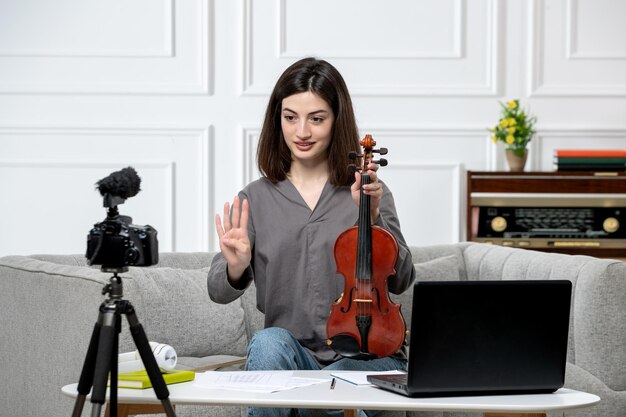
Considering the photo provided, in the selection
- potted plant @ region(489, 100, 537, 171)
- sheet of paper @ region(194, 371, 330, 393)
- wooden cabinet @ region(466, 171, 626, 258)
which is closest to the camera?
sheet of paper @ region(194, 371, 330, 393)

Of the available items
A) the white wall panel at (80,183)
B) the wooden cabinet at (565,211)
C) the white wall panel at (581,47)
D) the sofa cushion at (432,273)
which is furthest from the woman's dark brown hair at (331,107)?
the white wall panel at (581,47)

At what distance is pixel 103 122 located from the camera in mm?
4430

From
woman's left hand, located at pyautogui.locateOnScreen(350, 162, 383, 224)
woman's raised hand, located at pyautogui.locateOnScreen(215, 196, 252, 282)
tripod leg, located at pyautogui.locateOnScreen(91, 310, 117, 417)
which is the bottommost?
tripod leg, located at pyautogui.locateOnScreen(91, 310, 117, 417)

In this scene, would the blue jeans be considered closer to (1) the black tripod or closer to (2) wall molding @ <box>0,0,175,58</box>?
(1) the black tripod

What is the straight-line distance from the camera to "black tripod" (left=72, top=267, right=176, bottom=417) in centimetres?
159

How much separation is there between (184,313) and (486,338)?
4.53 feet

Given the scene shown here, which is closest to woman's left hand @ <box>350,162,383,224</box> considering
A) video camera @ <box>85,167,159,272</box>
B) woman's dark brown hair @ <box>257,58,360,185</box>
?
woman's dark brown hair @ <box>257,58,360,185</box>

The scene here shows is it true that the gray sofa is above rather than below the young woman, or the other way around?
below

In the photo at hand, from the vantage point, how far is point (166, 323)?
284 cm

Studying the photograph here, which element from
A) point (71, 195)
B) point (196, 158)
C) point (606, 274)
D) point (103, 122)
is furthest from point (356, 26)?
point (606, 274)

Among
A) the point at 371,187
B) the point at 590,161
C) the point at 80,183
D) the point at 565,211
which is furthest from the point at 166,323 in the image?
the point at 590,161

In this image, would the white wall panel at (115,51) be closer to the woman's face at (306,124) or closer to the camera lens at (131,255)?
the woman's face at (306,124)

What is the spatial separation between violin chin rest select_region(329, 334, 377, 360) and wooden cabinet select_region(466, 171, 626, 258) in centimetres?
203

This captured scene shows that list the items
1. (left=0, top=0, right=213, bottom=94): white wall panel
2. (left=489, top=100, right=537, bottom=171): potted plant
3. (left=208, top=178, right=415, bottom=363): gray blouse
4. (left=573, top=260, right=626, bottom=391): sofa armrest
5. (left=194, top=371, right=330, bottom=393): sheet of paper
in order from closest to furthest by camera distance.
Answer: (left=194, top=371, right=330, bottom=393): sheet of paper, (left=208, top=178, right=415, bottom=363): gray blouse, (left=573, top=260, right=626, bottom=391): sofa armrest, (left=489, top=100, right=537, bottom=171): potted plant, (left=0, top=0, right=213, bottom=94): white wall panel
